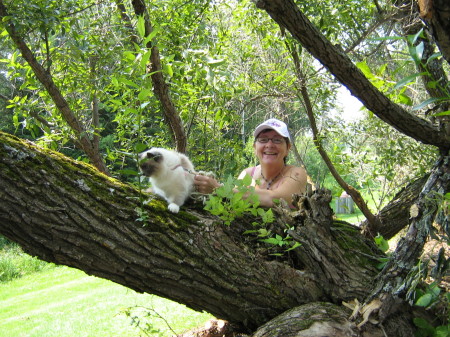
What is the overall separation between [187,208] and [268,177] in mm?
1213

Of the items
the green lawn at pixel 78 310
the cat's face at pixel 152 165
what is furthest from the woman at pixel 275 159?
the green lawn at pixel 78 310

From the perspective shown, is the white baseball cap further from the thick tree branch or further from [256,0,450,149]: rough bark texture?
the thick tree branch

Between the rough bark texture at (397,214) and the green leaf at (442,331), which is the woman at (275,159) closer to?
the rough bark texture at (397,214)

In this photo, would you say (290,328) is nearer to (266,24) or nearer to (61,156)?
(61,156)

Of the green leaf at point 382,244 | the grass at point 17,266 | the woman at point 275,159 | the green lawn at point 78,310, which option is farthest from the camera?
the grass at point 17,266

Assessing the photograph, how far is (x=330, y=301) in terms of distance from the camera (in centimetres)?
241

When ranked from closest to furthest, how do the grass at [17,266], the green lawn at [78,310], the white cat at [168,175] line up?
the white cat at [168,175] < the green lawn at [78,310] < the grass at [17,266]

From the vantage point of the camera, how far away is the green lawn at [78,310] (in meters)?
5.07

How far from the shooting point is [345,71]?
204cm

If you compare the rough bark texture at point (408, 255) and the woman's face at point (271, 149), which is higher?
the woman's face at point (271, 149)

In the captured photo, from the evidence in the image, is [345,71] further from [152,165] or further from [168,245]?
[152,165]

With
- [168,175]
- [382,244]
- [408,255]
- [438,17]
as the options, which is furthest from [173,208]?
[438,17]

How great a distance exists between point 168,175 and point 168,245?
1.00m

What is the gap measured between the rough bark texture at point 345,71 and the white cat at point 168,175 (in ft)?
4.92
